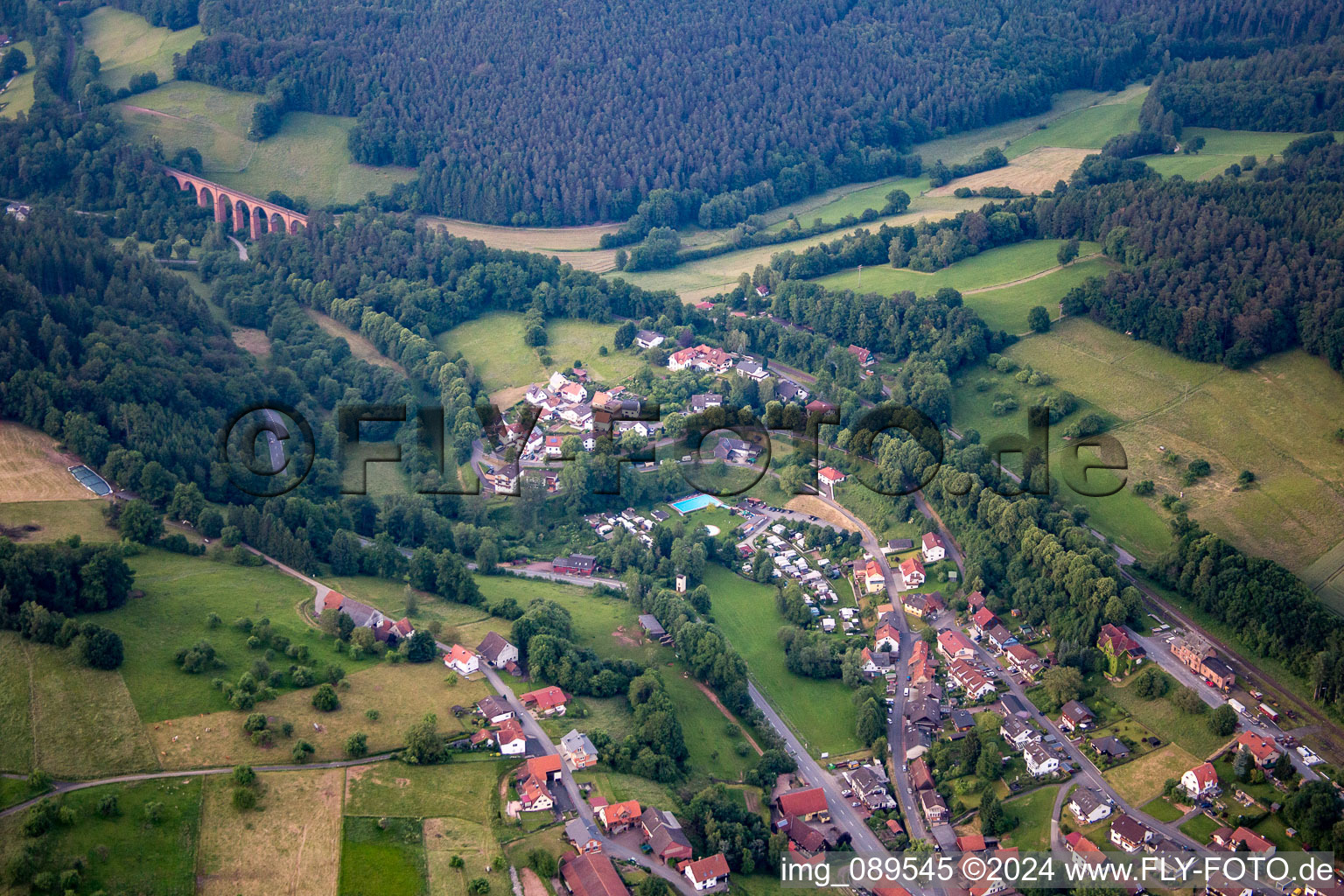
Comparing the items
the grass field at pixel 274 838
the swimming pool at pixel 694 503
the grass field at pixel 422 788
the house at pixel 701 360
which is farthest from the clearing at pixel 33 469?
the house at pixel 701 360

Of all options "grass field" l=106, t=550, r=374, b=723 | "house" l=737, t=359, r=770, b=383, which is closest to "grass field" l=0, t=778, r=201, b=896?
"grass field" l=106, t=550, r=374, b=723

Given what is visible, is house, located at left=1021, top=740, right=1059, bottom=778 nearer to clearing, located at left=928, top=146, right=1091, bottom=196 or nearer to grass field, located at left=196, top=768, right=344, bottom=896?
grass field, located at left=196, top=768, right=344, bottom=896

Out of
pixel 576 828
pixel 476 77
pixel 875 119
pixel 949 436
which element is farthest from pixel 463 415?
pixel 875 119

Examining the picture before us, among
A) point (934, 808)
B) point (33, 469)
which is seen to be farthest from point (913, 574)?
point (33, 469)

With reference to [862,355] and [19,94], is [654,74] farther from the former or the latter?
[19,94]

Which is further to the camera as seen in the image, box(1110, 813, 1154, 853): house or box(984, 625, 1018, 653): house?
box(984, 625, 1018, 653): house

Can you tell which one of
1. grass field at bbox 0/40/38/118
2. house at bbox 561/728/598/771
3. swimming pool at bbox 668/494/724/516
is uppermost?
grass field at bbox 0/40/38/118
